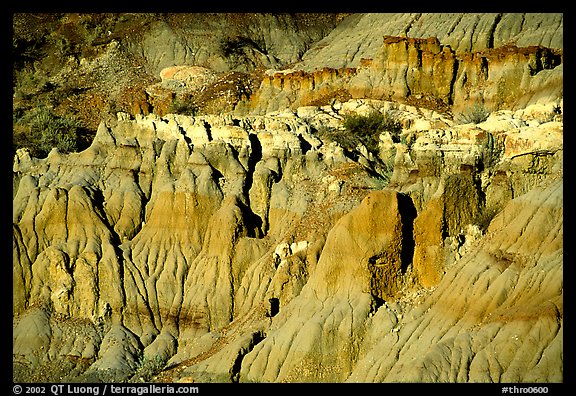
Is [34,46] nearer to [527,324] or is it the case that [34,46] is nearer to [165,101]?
[165,101]

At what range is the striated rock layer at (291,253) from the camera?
1709 inches

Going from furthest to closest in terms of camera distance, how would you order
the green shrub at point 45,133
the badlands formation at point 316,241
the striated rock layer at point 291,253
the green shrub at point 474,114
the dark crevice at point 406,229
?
the green shrub at point 45,133, the green shrub at point 474,114, the dark crevice at point 406,229, the badlands formation at point 316,241, the striated rock layer at point 291,253

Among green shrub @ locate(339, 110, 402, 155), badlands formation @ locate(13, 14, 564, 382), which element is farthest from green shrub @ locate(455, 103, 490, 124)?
green shrub @ locate(339, 110, 402, 155)

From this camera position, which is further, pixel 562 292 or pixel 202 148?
pixel 202 148

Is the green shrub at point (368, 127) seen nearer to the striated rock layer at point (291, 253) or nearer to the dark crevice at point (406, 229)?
the striated rock layer at point (291, 253)

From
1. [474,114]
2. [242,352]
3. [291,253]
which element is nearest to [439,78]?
[474,114]

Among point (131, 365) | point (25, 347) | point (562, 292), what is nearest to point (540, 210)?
point (562, 292)

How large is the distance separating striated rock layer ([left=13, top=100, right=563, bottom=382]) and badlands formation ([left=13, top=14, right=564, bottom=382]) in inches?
3.4

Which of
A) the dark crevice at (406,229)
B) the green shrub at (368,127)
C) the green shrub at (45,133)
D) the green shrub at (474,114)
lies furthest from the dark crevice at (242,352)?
the green shrub at (45,133)

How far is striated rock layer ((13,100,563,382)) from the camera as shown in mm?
43406

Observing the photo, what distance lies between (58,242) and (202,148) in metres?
7.74

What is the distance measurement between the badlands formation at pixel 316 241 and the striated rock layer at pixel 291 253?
85mm

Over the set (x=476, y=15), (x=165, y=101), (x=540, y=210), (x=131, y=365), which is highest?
(x=476, y=15)

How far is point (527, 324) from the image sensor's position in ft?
133
